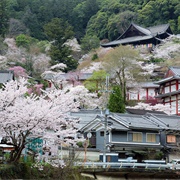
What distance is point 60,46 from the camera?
50.5 metres

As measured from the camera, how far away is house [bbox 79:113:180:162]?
25078 millimetres

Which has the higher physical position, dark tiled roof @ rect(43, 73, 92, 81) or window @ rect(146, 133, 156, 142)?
dark tiled roof @ rect(43, 73, 92, 81)

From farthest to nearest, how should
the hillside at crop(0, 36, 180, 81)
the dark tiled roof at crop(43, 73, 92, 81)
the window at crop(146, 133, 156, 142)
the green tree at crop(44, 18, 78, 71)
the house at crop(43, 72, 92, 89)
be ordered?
the green tree at crop(44, 18, 78, 71), the hillside at crop(0, 36, 180, 81), the dark tiled roof at crop(43, 73, 92, 81), the house at crop(43, 72, 92, 89), the window at crop(146, 133, 156, 142)

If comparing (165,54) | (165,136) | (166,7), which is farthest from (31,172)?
(166,7)

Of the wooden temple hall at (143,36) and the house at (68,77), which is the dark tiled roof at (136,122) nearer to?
the house at (68,77)

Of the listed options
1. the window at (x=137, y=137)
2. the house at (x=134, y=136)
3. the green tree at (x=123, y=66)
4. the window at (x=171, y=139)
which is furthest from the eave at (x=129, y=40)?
the window at (x=137, y=137)

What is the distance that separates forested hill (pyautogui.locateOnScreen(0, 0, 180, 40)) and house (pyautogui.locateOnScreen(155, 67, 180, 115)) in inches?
1214

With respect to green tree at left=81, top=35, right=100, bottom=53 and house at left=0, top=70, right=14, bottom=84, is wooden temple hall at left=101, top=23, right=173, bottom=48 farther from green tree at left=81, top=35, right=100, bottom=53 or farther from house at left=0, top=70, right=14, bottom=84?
house at left=0, top=70, right=14, bottom=84

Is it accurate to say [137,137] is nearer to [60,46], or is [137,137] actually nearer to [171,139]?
[171,139]

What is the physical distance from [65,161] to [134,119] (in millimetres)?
9496

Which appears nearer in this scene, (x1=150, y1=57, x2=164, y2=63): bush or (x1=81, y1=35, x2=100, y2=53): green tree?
(x1=150, y1=57, x2=164, y2=63): bush

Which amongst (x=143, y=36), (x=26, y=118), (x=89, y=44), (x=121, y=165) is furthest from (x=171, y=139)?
(x=89, y=44)

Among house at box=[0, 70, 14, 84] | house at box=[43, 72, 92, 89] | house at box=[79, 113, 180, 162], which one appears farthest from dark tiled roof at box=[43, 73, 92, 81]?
house at box=[79, 113, 180, 162]

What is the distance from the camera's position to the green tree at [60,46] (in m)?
49.0
